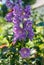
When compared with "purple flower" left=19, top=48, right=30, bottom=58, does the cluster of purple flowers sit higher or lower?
higher

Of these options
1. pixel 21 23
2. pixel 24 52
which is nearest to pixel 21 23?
pixel 21 23

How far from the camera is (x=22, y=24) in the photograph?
1991mm

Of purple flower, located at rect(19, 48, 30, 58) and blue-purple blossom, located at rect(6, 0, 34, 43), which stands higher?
blue-purple blossom, located at rect(6, 0, 34, 43)

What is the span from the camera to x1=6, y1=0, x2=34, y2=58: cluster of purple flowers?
77.7 inches

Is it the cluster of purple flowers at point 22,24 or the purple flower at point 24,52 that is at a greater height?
the cluster of purple flowers at point 22,24

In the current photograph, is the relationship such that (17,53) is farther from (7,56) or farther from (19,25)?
(19,25)

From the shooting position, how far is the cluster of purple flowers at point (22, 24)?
77.7 inches

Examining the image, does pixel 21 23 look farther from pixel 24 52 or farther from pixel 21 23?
pixel 24 52

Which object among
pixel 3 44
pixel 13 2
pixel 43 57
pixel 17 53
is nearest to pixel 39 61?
pixel 43 57

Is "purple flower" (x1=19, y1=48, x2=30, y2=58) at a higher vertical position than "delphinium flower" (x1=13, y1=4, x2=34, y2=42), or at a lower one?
lower

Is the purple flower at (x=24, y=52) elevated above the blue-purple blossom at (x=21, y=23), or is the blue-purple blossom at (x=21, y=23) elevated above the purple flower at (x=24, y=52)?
the blue-purple blossom at (x=21, y=23)

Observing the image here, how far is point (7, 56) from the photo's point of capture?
2.13 meters

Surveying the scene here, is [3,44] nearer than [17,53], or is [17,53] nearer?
[17,53]

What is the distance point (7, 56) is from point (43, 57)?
28cm
